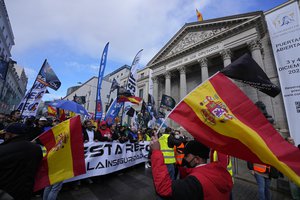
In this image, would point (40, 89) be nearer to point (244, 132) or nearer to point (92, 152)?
point (92, 152)

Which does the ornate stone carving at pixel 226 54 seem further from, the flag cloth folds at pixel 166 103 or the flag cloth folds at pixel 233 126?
the flag cloth folds at pixel 233 126

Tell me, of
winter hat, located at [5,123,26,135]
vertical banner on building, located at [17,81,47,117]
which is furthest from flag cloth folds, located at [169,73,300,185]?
vertical banner on building, located at [17,81,47,117]

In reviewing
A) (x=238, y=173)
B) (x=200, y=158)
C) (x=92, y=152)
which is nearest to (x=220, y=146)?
(x=200, y=158)

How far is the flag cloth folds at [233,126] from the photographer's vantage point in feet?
4.11

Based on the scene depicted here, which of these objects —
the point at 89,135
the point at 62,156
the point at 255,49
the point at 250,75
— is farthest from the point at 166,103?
the point at 255,49

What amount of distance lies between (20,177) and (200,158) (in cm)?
227

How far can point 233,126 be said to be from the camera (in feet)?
4.98

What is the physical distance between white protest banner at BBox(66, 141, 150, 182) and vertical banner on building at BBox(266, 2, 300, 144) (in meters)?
8.04

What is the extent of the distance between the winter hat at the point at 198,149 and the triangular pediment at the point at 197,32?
1998cm

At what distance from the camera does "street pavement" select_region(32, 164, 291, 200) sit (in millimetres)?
4062

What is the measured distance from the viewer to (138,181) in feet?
17.5

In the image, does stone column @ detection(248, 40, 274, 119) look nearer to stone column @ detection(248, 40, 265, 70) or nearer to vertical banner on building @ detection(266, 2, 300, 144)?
stone column @ detection(248, 40, 265, 70)

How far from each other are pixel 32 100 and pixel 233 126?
706cm

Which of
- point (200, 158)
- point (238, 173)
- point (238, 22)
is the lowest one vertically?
point (238, 173)
